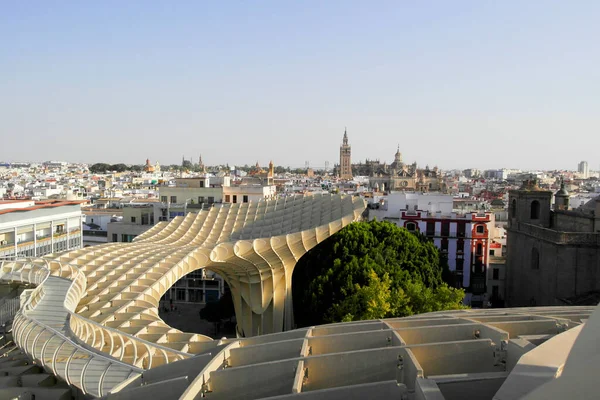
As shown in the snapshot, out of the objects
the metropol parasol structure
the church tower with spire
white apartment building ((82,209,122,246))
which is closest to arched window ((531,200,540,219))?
the metropol parasol structure

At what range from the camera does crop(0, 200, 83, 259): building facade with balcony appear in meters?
27.2

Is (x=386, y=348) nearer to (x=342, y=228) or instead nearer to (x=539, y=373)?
(x=539, y=373)

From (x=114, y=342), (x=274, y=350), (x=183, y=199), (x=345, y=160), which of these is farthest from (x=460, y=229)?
(x=345, y=160)

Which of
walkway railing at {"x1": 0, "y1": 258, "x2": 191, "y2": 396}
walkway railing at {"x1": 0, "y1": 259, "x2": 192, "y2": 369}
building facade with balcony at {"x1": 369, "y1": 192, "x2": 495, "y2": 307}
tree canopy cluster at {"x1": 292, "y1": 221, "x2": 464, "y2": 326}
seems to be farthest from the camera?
building facade with balcony at {"x1": 369, "y1": 192, "x2": 495, "y2": 307}

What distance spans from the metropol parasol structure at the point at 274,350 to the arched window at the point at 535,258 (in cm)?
1964

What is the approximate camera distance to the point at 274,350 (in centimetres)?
947

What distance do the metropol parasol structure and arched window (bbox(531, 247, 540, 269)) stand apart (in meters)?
19.6

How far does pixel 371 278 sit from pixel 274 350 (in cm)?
1318

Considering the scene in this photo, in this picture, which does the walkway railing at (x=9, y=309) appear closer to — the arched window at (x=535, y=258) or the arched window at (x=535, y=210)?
the arched window at (x=535, y=258)

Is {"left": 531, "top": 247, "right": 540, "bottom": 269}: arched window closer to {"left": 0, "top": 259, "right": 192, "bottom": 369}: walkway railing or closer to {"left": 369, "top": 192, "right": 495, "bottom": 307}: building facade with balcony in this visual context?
{"left": 369, "top": 192, "right": 495, "bottom": 307}: building facade with balcony

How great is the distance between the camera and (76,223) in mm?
34281

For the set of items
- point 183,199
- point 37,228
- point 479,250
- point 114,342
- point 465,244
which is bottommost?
point 479,250

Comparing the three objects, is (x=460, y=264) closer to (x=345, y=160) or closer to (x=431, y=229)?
(x=431, y=229)

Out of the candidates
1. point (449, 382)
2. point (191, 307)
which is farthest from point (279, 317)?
point (449, 382)
